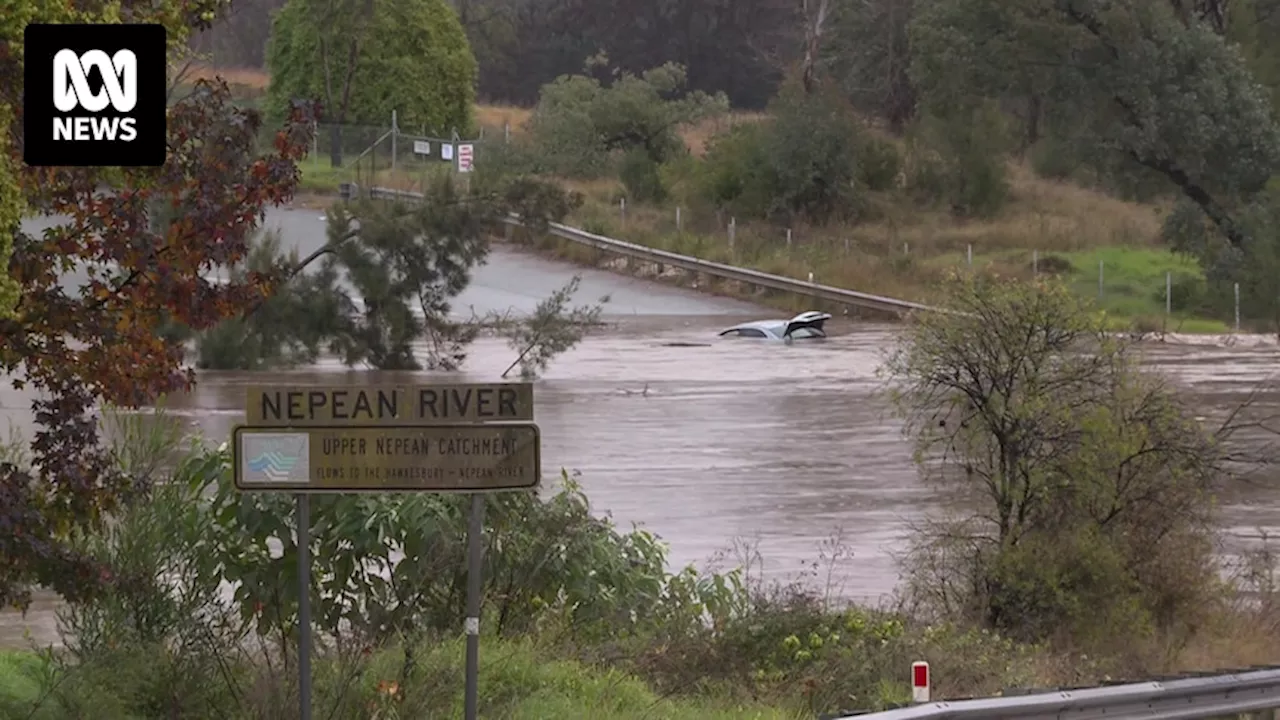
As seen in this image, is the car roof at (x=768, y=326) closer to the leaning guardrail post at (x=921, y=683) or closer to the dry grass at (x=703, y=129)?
the dry grass at (x=703, y=129)

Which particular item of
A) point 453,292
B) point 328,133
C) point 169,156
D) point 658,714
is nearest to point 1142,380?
point 658,714

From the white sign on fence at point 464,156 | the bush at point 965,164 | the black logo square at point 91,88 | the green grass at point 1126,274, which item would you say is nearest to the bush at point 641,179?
the white sign on fence at point 464,156

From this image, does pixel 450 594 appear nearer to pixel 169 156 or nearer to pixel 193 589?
pixel 193 589

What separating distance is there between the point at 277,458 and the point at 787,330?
34.8 m

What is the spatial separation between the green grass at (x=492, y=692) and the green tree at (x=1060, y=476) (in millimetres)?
4769

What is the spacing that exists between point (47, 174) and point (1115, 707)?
580 cm

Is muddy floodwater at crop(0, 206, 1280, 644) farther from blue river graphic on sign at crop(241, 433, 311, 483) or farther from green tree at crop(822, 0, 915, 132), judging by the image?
green tree at crop(822, 0, 915, 132)

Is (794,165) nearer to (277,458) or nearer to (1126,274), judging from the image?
(1126,274)

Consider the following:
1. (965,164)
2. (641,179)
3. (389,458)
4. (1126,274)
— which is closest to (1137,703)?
(389,458)

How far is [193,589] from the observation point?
12.0 meters

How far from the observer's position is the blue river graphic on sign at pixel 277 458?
9.23 metres

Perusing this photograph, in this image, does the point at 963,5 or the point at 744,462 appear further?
the point at 963,5

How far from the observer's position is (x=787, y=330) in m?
43.8

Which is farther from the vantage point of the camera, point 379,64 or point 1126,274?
point 379,64
